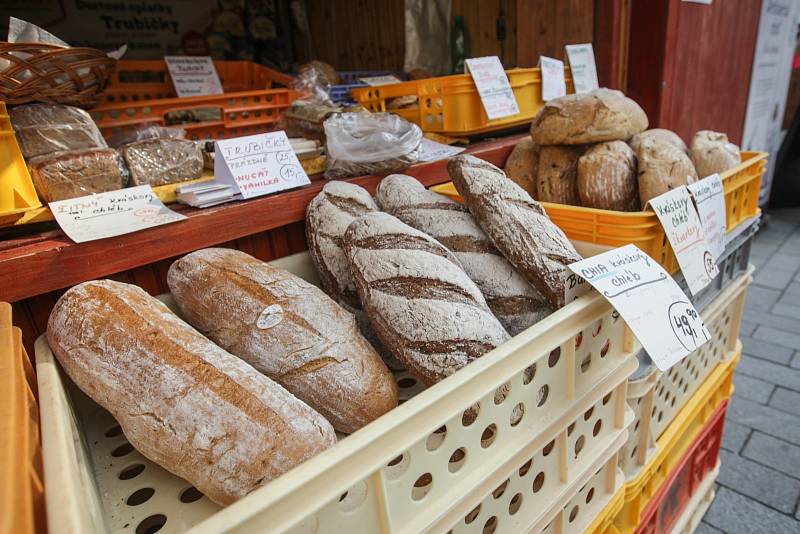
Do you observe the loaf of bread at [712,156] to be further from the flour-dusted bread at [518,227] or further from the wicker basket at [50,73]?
the wicker basket at [50,73]

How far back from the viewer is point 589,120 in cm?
120

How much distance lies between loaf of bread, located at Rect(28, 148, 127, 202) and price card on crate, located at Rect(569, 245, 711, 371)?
2.83ft

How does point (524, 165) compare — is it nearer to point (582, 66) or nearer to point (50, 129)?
point (582, 66)

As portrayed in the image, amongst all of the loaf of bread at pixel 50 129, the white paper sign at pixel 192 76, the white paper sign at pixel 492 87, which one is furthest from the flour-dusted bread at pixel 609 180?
the white paper sign at pixel 192 76

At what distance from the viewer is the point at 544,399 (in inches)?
29.5

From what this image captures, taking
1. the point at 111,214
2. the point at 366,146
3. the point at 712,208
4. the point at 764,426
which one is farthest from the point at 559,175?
the point at 764,426

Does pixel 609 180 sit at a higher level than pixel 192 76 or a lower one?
lower

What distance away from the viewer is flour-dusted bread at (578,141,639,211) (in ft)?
3.67

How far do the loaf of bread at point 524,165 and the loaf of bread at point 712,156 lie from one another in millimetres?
424

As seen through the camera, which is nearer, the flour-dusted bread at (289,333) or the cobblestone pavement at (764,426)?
the flour-dusted bread at (289,333)

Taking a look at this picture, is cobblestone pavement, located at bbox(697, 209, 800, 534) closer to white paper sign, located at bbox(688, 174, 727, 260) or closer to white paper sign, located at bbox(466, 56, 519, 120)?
white paper sign, located at bbox(688, 174, 727, 260)

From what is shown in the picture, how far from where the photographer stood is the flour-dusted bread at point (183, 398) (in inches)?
24.0

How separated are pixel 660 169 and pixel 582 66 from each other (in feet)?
2.94

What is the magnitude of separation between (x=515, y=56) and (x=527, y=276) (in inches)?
81.6
